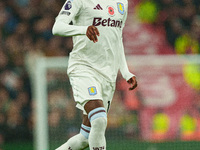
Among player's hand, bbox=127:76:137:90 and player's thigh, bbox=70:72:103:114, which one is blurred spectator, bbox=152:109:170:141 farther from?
player's thigh, bbox=70:72:103:114

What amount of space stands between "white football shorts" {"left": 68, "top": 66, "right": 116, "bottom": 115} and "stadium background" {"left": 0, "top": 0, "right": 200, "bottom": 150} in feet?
12.1

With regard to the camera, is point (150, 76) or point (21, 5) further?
point (21, 5)

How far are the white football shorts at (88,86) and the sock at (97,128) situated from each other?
0.55 ft

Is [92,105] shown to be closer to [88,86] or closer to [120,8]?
[88,86]

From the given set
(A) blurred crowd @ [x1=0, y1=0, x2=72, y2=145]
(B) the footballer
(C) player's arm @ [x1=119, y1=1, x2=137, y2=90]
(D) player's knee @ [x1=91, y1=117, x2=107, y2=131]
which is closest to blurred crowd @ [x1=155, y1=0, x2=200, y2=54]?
(A) blurred crowd @ [x1=0, y1=0, x2=72, y2=145]

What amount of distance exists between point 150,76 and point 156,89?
0.27 metres

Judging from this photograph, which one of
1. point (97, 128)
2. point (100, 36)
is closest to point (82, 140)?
point (97, 128)

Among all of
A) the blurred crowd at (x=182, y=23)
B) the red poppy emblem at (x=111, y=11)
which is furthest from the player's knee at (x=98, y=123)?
the blurred crowd at (x=182, y=23)

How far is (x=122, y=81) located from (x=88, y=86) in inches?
169

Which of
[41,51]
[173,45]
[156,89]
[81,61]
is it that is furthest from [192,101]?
[81,61]

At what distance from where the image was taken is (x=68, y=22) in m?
5.29

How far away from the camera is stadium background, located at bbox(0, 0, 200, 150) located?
30.6 feet

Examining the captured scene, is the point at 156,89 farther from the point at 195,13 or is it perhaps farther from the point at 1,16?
the point at 1,16

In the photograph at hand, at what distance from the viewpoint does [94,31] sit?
4895 mm
